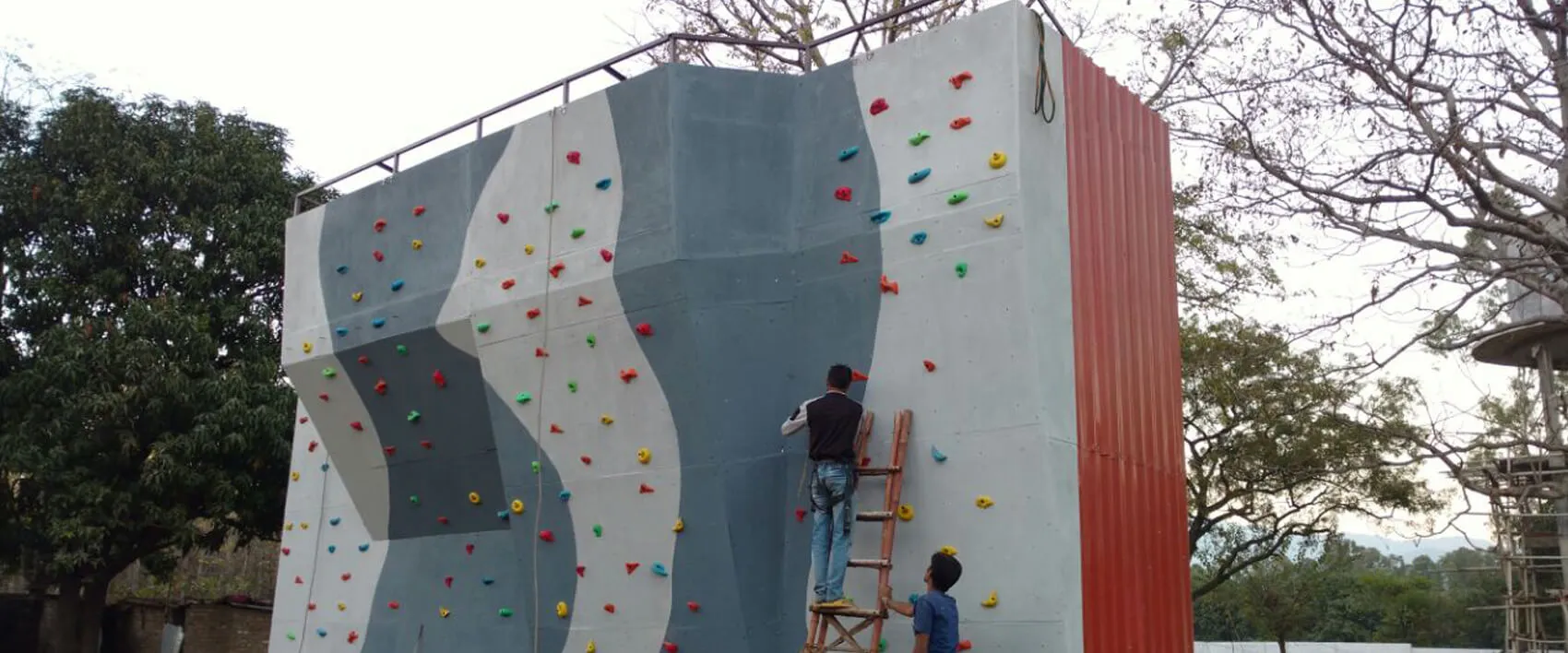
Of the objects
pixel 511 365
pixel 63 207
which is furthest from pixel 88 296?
pixel 511 365

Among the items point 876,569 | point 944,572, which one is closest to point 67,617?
point 876,569

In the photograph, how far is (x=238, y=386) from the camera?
52.4 feet

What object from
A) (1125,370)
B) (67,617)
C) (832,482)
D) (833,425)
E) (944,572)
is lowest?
(67,617)

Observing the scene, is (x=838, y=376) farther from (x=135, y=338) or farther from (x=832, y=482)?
(x=135, y=338)

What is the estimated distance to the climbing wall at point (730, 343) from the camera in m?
6.91

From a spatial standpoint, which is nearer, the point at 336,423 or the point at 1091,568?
the point at 1091,568

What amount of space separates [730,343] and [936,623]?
2273 mm

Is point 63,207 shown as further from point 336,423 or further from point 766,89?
point 766,89

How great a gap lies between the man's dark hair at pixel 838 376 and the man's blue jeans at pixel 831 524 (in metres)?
0.45

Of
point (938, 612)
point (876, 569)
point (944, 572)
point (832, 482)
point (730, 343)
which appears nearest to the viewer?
point (938, 612)

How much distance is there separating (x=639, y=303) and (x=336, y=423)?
149 inches

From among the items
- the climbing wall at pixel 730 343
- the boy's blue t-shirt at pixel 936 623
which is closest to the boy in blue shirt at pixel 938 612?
the boy's blue t-shirt at pixel 936 623

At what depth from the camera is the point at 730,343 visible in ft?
25.1

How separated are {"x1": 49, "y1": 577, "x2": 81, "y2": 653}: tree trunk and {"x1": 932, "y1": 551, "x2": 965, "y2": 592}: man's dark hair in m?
15.6
